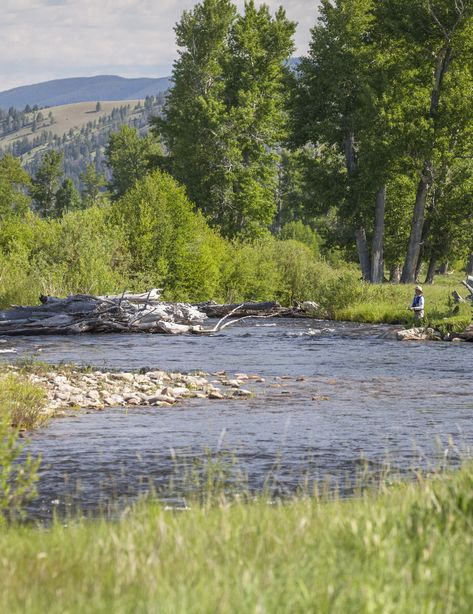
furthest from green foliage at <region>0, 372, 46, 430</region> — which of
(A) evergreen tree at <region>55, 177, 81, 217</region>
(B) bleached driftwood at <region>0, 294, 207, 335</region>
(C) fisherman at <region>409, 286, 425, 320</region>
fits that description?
(A) evergreen tree at <region>55, 177, 81, 217</region>

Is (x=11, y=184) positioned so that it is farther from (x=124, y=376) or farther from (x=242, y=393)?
(x=242, y=393)

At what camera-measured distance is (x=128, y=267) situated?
50.9 m

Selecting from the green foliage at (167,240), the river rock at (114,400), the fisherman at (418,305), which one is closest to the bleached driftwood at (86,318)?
the fisherman at (418,305)

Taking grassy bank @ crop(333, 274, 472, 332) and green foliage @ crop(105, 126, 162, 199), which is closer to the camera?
grassy bank @ crop(333, 274, 472, 332)

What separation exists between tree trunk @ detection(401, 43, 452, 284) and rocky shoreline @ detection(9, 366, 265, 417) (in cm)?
3118

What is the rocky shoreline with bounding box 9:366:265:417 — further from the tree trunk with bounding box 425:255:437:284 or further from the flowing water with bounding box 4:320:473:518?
the tree trunk with bounding box 425:255:437:284

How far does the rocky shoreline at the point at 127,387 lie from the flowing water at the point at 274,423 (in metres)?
0.51

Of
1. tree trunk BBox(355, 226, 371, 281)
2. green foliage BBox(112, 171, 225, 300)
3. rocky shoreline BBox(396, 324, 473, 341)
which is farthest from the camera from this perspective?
tree trunk BBox(355, 226, 371, 281)

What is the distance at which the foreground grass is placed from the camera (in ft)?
15.5

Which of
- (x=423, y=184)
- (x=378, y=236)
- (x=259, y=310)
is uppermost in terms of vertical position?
(x=423, y=184)

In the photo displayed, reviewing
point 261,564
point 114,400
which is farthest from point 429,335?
point 261,564

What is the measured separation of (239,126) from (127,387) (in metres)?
46.5

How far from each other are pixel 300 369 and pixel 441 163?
1271 inches

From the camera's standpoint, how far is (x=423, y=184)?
54000mm
